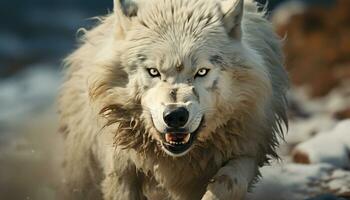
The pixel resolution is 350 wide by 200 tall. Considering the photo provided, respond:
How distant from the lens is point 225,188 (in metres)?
7.36

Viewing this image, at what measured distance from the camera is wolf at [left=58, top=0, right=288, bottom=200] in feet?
23.5

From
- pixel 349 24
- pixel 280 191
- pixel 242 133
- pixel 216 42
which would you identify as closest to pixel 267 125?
pixel 242 133

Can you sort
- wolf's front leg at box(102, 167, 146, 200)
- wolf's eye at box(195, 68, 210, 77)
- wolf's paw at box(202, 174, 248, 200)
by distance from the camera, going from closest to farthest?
1. wolf's eye at box(195, 68, 210, 77)
2. wolf's paw at box(202, 174, 248, 200)
3. wolf's front leg at box(102, 167, 146, 200)

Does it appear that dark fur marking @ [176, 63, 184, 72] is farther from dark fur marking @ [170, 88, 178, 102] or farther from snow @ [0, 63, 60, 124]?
snow @ [0, 63, 60, 124]

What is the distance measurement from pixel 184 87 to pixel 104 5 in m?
13.4

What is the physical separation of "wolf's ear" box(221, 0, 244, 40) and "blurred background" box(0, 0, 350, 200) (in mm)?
1612

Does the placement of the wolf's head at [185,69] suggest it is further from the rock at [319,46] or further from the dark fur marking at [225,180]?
the rock at [319,46]

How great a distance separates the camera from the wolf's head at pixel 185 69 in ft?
23.3

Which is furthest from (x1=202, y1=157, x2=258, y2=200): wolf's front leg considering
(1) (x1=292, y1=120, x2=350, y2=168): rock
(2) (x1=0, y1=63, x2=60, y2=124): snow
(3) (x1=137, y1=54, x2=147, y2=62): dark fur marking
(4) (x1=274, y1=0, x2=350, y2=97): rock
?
(2) (x1=0, y1=63, x2=60, y2=124): snow

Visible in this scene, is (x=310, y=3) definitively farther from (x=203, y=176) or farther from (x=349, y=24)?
(x=203, y=176)

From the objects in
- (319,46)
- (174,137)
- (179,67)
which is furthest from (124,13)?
(319,46)

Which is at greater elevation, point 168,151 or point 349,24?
point 349,24

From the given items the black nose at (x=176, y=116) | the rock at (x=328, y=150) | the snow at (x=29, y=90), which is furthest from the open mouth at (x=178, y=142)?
the snow at (x=29, y=90)

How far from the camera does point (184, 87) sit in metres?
7.06
